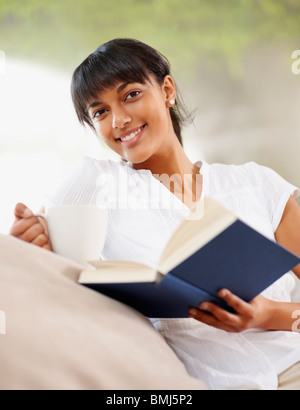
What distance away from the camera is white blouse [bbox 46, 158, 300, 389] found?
3.49 ft

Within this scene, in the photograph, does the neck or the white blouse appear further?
the neck

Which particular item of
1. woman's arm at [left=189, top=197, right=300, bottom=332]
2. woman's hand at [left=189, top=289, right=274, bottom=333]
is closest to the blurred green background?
woman's arm at [left=189, top=197, right=300, bottom=332]

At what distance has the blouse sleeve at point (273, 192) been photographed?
4.41 ft

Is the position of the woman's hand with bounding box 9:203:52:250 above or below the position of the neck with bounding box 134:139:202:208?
below

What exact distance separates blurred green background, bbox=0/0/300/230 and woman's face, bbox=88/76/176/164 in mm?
910

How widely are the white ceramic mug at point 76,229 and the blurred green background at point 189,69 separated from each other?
119cm

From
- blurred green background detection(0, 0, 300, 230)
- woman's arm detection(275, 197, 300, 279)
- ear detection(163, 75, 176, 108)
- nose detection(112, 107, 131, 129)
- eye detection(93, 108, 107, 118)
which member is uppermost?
blurred green background detection(0, 0, 300, 230)

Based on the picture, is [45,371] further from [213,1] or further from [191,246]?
[213,1]

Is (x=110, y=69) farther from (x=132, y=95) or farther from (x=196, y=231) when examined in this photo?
(x=196, y=231)

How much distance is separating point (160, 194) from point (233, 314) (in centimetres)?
45

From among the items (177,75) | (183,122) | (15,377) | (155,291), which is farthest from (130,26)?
(15,377)

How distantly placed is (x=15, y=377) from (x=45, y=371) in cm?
4

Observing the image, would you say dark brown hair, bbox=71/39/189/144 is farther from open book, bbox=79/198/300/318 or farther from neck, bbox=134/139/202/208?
open book, bbox=79/198/300/318

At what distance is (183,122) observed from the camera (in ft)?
5.30
